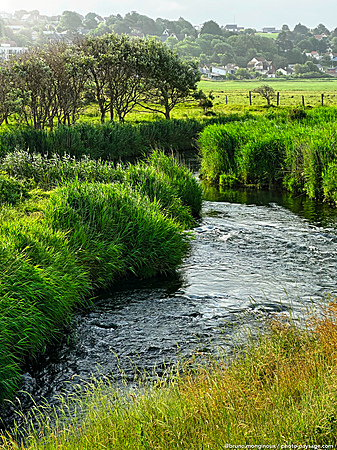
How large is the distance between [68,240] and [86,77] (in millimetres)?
27466

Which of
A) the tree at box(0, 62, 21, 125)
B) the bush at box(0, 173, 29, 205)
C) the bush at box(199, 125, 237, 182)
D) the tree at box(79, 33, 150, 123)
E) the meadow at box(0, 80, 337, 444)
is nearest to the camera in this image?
the meadow at box(0, 80, 337, 444)

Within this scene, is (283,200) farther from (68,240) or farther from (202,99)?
(202,99)

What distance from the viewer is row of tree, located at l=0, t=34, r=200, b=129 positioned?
1170 inches

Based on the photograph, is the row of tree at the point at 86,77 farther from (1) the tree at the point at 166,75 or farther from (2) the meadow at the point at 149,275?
(2) the meadow at the point at 149,275

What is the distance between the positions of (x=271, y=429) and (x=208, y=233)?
398 inches

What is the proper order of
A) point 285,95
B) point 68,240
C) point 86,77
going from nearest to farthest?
point 68,240 → point 86,77 → point 285,95

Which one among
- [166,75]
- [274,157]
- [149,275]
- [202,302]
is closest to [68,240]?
[149,275]

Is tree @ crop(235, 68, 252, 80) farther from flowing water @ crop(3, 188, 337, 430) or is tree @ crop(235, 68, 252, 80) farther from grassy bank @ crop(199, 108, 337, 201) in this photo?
flowing water @ crop(3, 188, 337, 430)

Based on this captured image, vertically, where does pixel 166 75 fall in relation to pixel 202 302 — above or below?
above

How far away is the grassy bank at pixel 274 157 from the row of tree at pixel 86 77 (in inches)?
500

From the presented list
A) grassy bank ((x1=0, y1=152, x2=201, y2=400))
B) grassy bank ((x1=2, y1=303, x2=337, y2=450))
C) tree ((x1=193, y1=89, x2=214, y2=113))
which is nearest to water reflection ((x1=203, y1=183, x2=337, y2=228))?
grassy bank ((x1=0, y1=152, x2=201, y2=400))

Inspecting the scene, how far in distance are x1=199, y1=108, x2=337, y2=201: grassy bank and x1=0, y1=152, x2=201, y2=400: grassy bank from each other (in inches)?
193

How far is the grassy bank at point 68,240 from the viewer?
7.29 metres

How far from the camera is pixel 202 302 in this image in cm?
927
